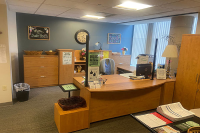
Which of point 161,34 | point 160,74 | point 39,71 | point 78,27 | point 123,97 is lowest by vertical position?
point 123,97

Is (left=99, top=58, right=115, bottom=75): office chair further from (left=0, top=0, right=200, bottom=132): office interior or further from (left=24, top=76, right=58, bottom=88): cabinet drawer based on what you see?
(left=24, top=76, right=58, bottom=88): cabinet drawer

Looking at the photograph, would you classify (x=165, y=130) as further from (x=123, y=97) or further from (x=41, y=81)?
(x=41, y=81)

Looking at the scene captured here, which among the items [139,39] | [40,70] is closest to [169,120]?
[40,70]

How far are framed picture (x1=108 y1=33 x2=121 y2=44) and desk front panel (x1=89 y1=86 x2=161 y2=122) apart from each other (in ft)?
11.6

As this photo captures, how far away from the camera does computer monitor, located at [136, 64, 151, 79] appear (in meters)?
3.43

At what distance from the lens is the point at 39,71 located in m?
4.83

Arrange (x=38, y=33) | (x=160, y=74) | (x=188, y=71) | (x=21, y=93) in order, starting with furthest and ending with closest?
1. (x=38, y=33)
2. (x=21, y=93)
3. (x=160, y=74)
4. (x=188, y=71)

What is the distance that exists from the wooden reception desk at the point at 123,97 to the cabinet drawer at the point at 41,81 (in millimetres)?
2080

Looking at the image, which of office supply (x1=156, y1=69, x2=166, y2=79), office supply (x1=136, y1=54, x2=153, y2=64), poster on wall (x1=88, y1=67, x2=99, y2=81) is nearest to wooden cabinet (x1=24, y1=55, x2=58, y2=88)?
poster on wall (x1=88, y1=67, x2=99, y2=81)

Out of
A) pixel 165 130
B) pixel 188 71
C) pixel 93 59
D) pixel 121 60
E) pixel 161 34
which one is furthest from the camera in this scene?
pixel 121 60

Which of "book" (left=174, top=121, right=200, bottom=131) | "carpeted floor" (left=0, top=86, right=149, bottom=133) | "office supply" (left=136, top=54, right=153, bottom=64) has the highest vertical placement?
"office supply" (left=136, top=54, right=153, bottom=64)

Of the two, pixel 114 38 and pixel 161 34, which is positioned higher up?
pixel 161 34

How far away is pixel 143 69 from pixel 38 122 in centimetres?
250

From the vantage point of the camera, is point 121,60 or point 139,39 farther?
point 139,39
